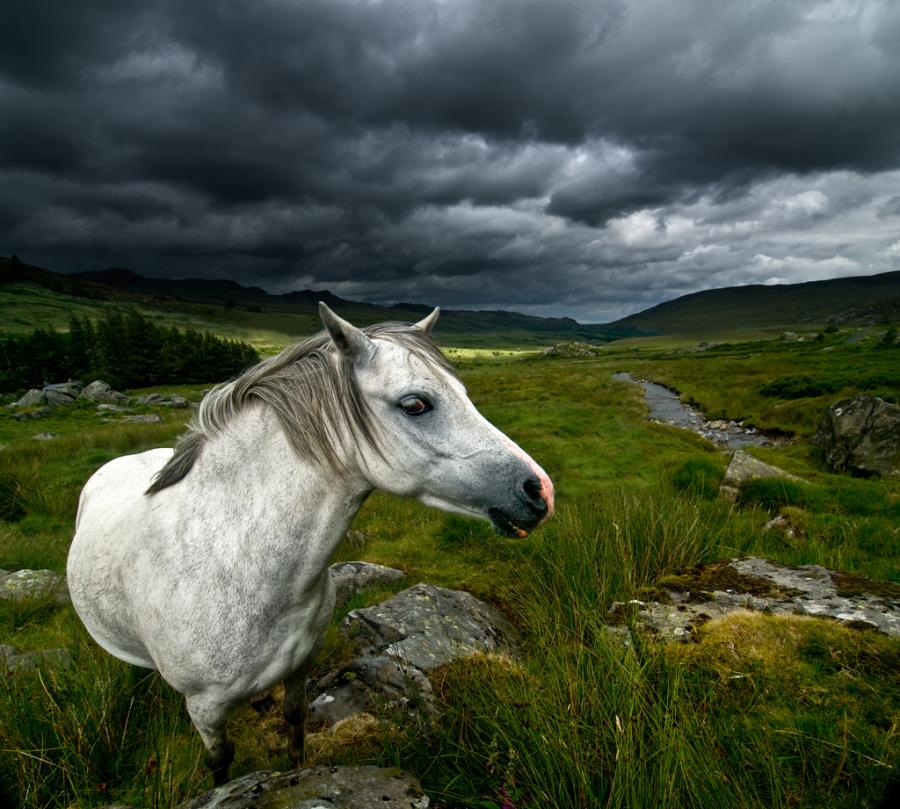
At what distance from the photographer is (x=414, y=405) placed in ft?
8.42

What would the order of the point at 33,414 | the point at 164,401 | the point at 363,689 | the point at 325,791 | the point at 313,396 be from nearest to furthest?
the point at 325,791 → the point at 313,396 → the point at 363,689 → the point at 33,414 → the point at 164,401

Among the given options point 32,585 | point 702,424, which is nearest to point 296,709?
point 32,585

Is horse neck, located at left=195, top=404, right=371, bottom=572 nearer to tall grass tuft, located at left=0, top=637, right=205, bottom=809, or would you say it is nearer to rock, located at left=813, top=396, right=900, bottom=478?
tall grass tuft, located at left=0, top=637, right=205, bottom=809

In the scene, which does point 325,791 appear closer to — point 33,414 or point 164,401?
point 33,414

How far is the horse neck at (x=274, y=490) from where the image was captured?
271cm

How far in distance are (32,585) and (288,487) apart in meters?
6.78

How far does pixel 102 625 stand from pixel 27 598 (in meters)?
3.91

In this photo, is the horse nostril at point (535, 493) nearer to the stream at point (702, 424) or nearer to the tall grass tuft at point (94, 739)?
the tall grass tuft at point (94, 739)

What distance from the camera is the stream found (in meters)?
20.3

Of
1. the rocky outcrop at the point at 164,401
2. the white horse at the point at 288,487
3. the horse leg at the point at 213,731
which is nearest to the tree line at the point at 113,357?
the rocky outcrop at the point at 164,401

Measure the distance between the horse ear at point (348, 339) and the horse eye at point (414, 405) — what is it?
37 centimetres

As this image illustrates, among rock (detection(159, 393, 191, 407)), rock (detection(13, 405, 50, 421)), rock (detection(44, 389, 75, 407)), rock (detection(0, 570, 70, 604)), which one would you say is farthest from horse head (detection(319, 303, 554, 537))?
rock (detection(44, 389, 75, 407))

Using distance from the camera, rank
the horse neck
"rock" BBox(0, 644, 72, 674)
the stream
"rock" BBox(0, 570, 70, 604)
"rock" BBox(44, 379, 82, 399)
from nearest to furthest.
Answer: the horse neck, "rock" BBox(0, 644, 72, 674), "rock" BBox(0, 570, 70, 604), the stream, "rock" BBox(44, 379, 82, 399)

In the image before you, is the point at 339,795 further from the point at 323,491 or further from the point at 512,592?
the point at 512,592
